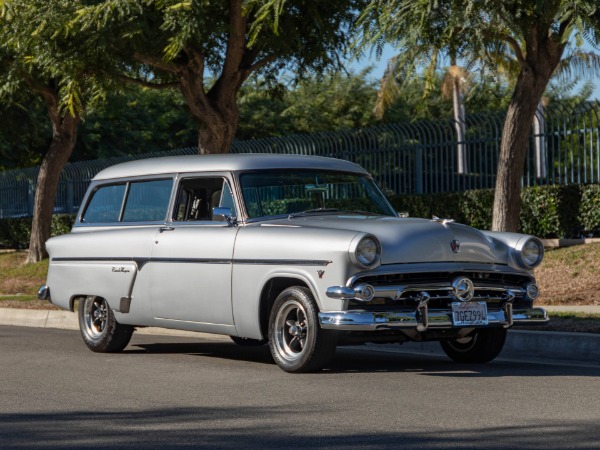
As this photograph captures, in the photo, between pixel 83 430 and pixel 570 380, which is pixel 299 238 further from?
pixel 83 430

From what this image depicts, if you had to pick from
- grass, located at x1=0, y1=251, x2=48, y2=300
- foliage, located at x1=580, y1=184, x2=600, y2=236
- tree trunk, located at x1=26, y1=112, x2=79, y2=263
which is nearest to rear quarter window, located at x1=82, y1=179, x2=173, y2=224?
foliage, located at x1=580, y1=184, x2=600, y2=236

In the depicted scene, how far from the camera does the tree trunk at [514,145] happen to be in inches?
682

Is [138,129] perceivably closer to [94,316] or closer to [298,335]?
[94,316]

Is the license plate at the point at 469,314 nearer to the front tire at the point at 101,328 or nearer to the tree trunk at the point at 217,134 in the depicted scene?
the front tire at the point at 101,328

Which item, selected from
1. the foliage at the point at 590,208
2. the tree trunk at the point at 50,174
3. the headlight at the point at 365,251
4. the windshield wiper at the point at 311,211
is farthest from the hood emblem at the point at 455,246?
the tree trunk at the point at 50,174

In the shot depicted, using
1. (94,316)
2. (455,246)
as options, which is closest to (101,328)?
(94,316)

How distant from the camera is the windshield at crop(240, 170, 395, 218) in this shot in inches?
412

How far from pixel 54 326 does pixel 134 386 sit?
730 cm

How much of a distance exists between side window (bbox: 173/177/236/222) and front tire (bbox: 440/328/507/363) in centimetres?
244

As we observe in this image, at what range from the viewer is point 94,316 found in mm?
12164

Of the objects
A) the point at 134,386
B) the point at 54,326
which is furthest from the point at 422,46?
the point at 134,386

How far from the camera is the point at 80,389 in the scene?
9008mm

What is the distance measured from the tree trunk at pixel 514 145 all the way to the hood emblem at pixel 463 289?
834 centimetres

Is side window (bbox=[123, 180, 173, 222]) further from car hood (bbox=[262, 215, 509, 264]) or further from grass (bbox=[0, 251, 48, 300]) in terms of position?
grass (bbox=[0, 251, 48, 300])
